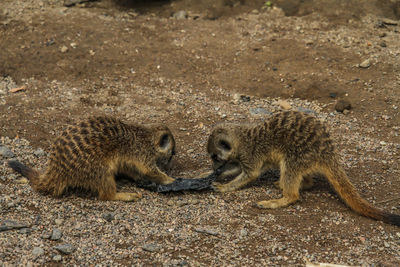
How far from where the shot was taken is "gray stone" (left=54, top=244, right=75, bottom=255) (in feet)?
11.6

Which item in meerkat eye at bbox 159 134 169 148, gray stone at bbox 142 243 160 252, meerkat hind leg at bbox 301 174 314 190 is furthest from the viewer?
meerkat eye at bbox 159 134 169 148

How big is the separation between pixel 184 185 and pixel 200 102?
1.88m

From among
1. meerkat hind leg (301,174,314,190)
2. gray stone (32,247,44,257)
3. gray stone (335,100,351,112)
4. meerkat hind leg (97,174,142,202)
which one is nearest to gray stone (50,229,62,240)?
gray stone (32,247,44,257)

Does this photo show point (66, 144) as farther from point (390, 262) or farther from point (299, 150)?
point (390, 262)

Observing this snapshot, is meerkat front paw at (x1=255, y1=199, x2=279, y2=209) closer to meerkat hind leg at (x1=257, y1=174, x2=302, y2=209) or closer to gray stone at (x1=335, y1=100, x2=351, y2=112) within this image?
meerkat hind leg at (x1=257, y1=174, x2=302, y2=209)

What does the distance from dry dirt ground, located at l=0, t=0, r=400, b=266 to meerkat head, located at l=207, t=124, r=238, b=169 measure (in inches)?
14.2

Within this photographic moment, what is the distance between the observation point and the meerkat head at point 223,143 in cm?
450

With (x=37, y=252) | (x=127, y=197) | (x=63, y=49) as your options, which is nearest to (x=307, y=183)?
(x=127, y=197)

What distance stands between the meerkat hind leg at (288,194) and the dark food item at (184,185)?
540 mm

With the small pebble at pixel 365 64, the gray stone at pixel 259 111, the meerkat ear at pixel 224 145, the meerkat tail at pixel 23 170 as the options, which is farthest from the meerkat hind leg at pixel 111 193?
the small pebble at pixel 365 64

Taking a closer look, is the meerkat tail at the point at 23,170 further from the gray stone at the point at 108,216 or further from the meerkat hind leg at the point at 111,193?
the gray stone at the point at 108,216

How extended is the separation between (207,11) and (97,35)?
191cm

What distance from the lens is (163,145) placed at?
462 centimetres

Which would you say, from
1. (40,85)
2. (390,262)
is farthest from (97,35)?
(390,262)
